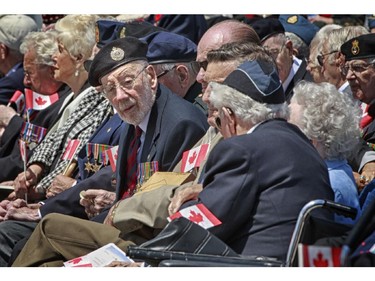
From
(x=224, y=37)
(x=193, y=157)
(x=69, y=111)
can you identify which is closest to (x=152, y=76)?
(x=224, y=37)

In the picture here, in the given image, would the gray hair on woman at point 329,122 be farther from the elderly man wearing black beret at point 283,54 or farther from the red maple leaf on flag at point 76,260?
the elderly man wearing black beret at point 283,54

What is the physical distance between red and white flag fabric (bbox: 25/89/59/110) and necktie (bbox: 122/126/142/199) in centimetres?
272

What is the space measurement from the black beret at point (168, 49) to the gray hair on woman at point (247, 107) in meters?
2.12

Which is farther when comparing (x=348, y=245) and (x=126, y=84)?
(x=126, y=84)

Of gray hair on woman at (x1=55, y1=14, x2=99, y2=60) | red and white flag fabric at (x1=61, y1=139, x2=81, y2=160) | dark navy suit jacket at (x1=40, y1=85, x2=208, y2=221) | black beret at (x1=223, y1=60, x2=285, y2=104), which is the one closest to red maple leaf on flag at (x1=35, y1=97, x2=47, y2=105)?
gray hair on woman at (x1=55, y1=14, x2=99, y2=60)

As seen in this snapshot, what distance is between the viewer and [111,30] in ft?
28.0

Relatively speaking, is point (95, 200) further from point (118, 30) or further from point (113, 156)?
point (118, 30)

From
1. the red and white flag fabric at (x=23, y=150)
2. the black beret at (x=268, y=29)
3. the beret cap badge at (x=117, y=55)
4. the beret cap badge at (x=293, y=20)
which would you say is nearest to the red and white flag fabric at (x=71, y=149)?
the red and white flag fabric at (x=23, y=150)

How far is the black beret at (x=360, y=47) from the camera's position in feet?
24.0

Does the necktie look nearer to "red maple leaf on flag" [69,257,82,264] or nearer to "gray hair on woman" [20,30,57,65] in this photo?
"red maple leaf on flag" [69,257,82,264]

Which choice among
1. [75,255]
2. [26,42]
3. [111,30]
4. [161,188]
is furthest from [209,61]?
[26,42]
